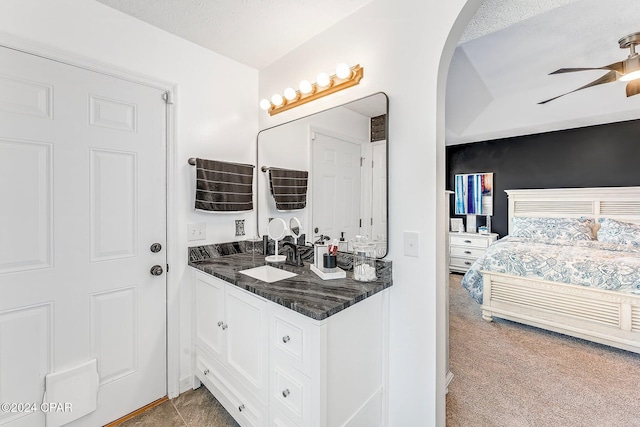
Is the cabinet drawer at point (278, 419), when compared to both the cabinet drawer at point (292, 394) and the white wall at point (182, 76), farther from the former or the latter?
the white wall at point (182, 76)

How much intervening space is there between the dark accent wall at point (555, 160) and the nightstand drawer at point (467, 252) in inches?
20.5

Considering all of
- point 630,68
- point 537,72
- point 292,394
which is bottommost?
point 292,394

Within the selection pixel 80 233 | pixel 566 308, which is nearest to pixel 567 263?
pixel 566 308

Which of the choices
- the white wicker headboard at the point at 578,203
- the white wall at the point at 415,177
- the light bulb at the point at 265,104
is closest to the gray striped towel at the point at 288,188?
the light bulb at the point at 265,104

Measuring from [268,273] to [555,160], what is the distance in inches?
185

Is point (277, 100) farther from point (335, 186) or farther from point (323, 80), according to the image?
point (335, 186)

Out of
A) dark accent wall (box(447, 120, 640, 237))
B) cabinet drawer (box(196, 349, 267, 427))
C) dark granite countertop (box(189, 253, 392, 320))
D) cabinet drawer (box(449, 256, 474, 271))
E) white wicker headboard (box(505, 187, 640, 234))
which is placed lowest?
cabinet drawer (box(196, 349, 267, 427))

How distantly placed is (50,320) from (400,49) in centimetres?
233

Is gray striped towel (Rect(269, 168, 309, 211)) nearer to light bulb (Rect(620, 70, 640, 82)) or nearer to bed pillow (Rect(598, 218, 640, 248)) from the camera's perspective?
light bulb (Rect(620, 70, 640, 82))

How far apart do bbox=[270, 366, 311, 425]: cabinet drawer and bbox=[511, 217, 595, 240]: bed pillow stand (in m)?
4.14

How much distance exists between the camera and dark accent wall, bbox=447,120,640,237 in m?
3.67

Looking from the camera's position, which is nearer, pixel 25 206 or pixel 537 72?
pixel 25 206

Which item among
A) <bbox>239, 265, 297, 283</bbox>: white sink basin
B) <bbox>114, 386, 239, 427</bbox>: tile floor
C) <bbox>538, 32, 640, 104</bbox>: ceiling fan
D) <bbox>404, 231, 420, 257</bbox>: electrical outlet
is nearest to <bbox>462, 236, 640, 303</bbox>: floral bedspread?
<bbox>538, 32, 640, 104</bbox>: ceiling fan

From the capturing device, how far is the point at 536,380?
6.88ft
